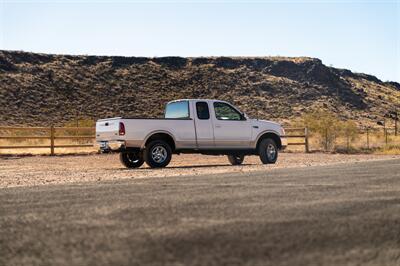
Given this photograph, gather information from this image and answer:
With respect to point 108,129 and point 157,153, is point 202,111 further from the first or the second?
point 108,129

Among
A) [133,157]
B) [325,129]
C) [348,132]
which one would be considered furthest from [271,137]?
[348,132]

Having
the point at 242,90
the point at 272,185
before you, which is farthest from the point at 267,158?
the point at 242,90

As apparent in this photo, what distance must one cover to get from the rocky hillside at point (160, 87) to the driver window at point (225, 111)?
44259 mm

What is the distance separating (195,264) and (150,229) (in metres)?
1.50

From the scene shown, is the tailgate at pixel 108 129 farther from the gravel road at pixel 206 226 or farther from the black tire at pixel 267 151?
the gravel road at pixel 206 226

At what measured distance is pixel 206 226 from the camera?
5.67 metres

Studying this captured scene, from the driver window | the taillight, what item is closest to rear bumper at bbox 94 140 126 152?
the taillight

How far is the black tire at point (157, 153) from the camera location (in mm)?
17703

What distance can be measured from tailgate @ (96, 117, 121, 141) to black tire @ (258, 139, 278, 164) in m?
5.01

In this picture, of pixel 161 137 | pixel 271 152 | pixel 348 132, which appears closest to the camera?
pixel 161 137

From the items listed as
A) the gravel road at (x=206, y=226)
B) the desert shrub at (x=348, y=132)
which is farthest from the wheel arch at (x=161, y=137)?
the desert shrub at (x=348, y=132)

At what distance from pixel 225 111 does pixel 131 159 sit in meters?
3.41

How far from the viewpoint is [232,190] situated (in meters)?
9.18

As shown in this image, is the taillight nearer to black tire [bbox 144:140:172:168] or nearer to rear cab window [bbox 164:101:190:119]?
black tire [bbox 144:140:172:168]
